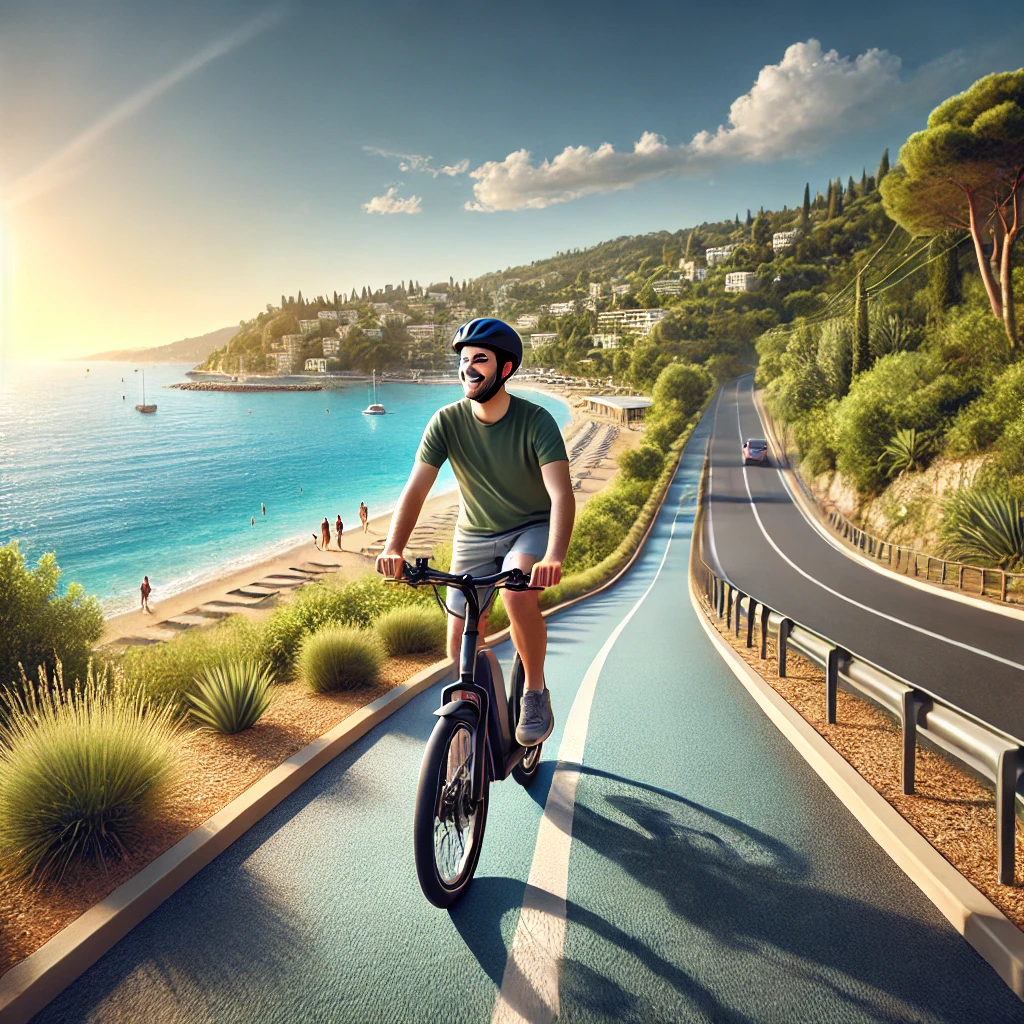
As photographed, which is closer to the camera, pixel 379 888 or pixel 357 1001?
pixel 357 1001

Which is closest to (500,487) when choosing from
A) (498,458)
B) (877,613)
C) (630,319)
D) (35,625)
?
(498,458)

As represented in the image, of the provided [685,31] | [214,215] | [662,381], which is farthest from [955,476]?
[214,215]

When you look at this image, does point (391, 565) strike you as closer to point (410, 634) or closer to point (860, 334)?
point (410, 634)

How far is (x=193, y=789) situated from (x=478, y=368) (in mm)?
2901

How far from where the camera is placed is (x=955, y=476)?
22.8 m

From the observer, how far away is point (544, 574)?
2537 millimetres

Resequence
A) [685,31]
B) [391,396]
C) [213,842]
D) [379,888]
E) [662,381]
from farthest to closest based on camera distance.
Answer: [391,396], [685,31], [662,381], [213,842], [379,888]

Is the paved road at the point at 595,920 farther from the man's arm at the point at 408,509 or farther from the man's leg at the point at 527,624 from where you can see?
the man's arm at the point at 408,509

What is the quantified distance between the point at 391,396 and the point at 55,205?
84.1 metres

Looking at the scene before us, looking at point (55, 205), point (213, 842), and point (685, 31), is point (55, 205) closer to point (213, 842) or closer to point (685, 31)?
point (685, 31)

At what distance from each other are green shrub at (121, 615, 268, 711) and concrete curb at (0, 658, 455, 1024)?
6.00 feet

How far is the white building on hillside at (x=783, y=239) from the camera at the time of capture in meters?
135

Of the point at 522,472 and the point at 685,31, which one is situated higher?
the point at 685,31

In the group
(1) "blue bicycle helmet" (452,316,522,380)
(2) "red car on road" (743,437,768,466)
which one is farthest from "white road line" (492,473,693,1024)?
(2) "red car on road" (743,437,768,466)
